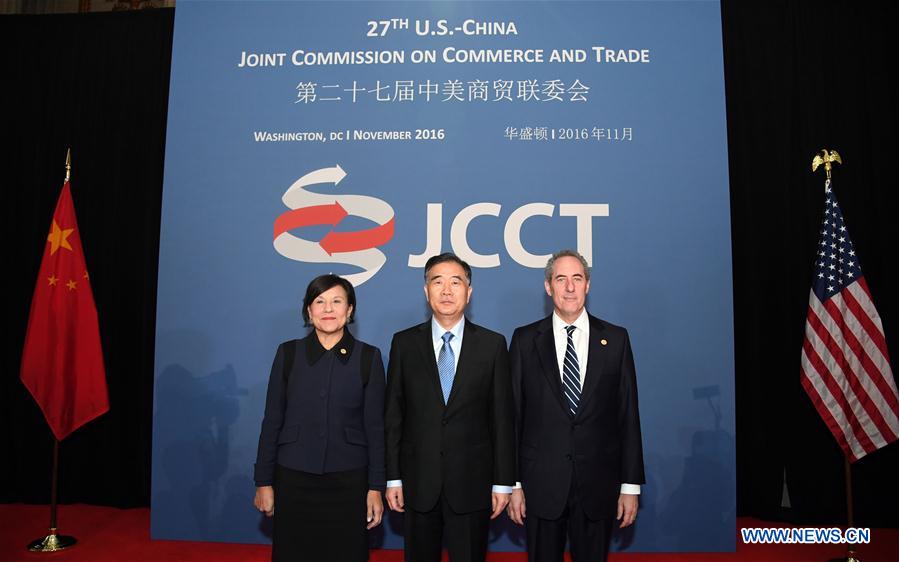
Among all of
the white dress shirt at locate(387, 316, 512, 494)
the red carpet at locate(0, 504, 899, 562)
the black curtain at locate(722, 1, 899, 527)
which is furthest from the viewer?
the black curtain at locate(722, 1, 899, 527)

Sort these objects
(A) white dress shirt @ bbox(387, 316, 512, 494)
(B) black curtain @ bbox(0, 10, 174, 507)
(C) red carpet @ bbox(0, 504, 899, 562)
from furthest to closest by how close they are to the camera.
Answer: (B) black curtain @ bbox(0, 10, 174, 507), (C) red carpet @ bbox(0, 504, 899, 562), (A) white dress shirt @ bbox(387, 316, 512, 494)

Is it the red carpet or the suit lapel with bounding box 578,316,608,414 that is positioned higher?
the suit lapel with bounding box 578,316,608,414

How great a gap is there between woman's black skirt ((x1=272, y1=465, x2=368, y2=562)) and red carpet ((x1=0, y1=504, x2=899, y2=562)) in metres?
1.16

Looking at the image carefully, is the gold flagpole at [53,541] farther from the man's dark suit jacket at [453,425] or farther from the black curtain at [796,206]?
the black curtain at [796,206]

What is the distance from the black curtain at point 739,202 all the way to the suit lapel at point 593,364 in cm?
236

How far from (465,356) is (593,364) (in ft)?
1.79

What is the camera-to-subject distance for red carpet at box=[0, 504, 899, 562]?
11.1ft

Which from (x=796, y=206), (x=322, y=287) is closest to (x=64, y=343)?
(x=322, y=287)

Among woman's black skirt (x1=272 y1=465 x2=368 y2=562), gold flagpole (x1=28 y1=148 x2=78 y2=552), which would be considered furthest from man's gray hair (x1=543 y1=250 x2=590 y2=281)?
gold flagpole (x1=28 y1=148 x2=78 y2=552)

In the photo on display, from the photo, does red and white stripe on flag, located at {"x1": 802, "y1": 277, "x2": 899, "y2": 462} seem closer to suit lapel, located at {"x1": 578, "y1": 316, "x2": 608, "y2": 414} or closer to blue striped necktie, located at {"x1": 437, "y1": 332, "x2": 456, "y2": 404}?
suit lapel, located at {"x1": 578, "y1": 316, "x2": 608, "y2": 414}

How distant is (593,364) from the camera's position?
2453 millimetres

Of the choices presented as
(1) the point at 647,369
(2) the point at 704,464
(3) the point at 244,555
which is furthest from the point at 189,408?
(2) the point at 704,464

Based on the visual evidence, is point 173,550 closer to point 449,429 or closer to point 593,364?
point 449,429

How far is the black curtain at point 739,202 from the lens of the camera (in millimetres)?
4219
